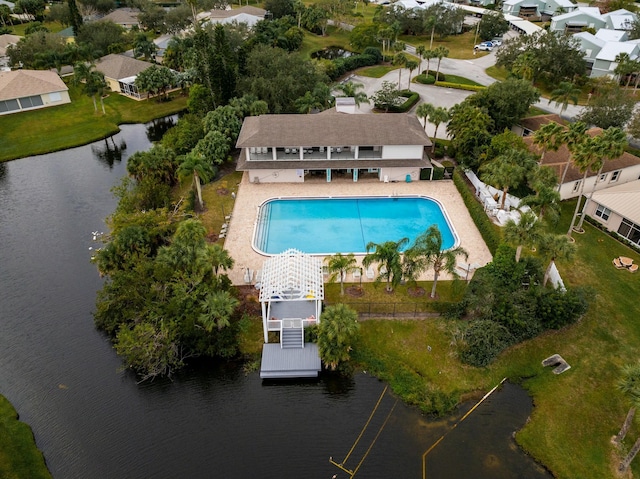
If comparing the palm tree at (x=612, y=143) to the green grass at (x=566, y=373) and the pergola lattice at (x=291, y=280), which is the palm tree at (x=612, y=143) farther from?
the pergola lattice at (x=291, y=280)

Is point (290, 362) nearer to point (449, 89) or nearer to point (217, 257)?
point (217, 257)

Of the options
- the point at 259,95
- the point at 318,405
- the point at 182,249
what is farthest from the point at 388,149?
the point at 318,405

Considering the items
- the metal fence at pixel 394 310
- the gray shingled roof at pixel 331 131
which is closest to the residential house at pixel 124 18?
the gray shingled roof at pixel 331 131

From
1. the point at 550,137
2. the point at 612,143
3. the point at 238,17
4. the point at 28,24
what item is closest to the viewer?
the point at 612,143

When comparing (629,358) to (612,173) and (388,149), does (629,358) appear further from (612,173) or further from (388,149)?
(388,149)

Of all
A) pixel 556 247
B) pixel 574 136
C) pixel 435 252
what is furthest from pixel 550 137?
pixel 435 252

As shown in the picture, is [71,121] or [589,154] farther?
[71,121]
